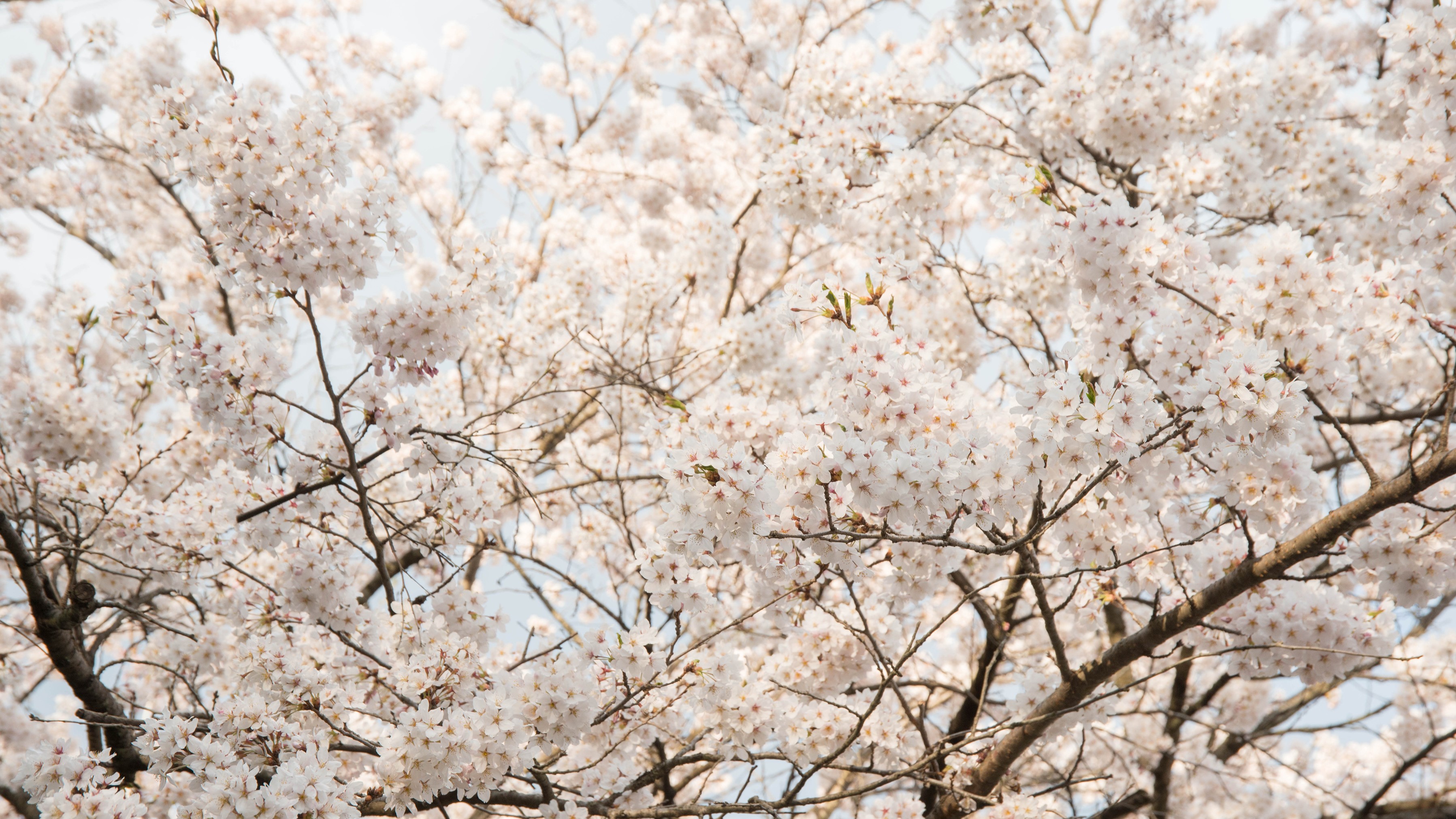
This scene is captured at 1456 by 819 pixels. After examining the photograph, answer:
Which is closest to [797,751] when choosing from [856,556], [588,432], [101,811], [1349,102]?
[856,556]

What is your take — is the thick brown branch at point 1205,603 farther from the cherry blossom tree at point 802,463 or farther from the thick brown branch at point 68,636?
the thick brown branch at point 68,636

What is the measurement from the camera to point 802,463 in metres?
2.48

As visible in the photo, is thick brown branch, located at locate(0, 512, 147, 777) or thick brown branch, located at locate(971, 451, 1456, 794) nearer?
thick brown branch, located at locate(971, 451, 1456, 794)

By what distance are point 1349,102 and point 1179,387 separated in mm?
5601

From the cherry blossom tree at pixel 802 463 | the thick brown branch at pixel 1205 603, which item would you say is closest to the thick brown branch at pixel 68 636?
the cherry blossom tree at pixel 802 463

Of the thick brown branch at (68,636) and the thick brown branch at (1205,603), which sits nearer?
the thick brown branch at (1205,603)

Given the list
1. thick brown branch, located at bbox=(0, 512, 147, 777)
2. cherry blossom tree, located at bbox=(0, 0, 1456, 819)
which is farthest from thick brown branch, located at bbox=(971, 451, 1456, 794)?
thick brown branch, located at bbox=(0, 512, 147, 777)

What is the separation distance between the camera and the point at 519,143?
859 cm

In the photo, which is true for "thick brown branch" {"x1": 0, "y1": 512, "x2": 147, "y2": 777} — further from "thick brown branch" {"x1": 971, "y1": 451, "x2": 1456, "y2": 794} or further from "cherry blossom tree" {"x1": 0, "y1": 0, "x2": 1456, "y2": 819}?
"thick brown branch" {"x1": 971, "y1": 451, "x2": 1456, "y2": 794}

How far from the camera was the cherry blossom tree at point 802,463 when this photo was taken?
258 cm

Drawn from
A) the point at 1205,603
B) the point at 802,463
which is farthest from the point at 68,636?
the point at 1205,603

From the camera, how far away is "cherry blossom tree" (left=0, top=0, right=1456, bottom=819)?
258 centimetres

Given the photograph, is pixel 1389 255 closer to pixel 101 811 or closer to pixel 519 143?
pixel 101 811

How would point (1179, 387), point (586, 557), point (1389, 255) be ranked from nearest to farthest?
point (1179, 387)
point (1389, 255)
point (586, 557)
